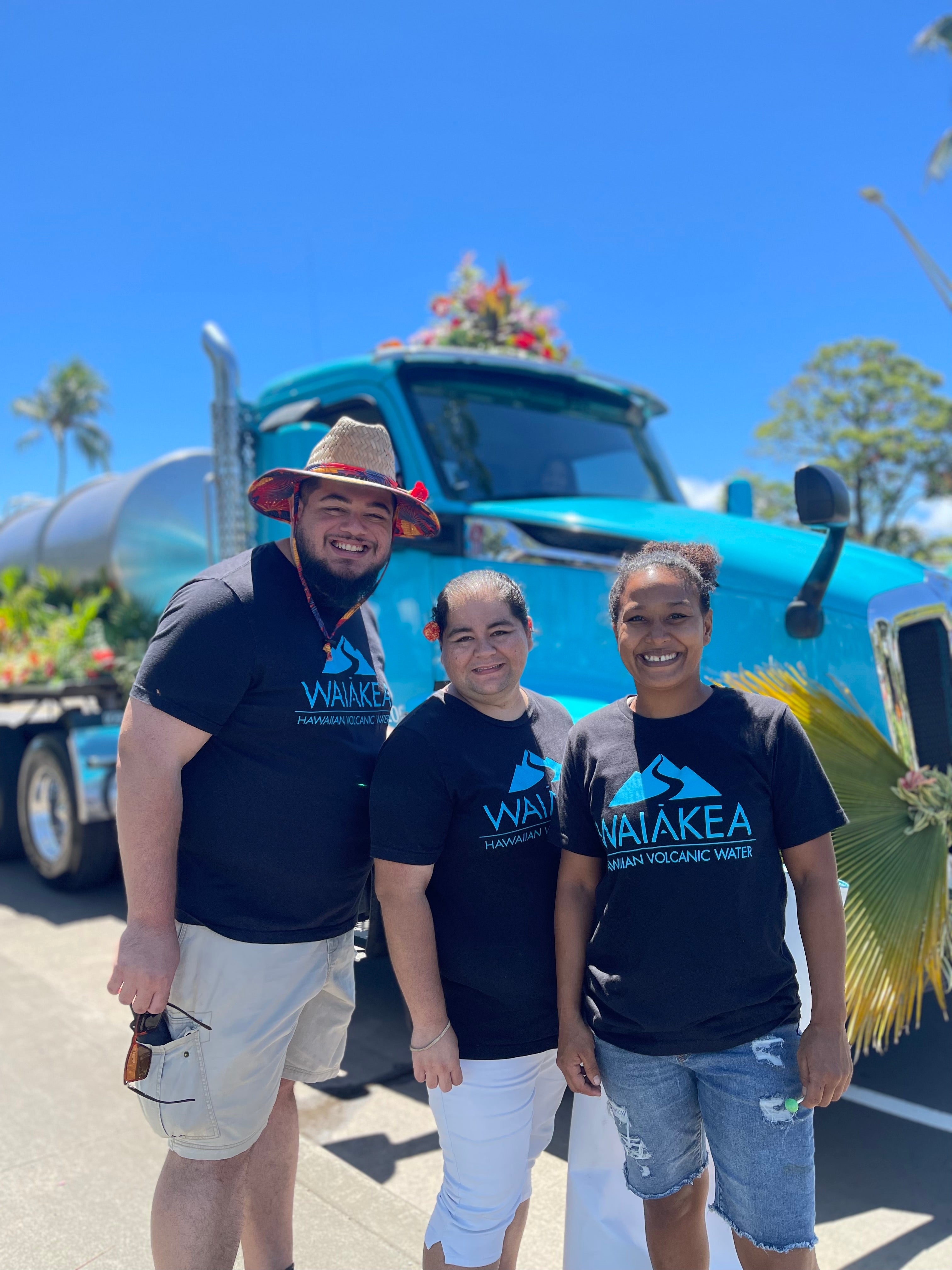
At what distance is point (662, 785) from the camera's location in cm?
190

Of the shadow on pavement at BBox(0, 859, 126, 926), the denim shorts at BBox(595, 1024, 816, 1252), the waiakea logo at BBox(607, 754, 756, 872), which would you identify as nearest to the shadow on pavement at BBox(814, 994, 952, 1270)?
the denim shorts at BBox(595, 1024, 816, 1252)

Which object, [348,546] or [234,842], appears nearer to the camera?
[234,842]

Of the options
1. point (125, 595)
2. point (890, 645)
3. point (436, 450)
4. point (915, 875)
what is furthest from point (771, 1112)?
point (125, 595)

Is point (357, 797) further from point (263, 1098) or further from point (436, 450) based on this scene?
point (436, 450)

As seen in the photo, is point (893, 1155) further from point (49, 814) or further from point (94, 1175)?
point (49, 814)

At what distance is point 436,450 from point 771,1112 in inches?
119

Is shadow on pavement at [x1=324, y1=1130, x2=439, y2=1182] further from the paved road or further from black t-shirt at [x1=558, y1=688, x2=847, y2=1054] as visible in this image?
black t-shirt at [x1=558, y1=688, x2=847, y2=1054]

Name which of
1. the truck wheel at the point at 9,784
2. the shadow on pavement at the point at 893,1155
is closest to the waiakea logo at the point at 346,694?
the shadow on pavement at the point at 893,1155

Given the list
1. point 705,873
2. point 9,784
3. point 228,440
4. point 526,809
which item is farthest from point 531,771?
point 9,784

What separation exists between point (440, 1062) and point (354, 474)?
133cm

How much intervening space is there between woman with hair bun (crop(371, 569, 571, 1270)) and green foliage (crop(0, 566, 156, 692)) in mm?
5030

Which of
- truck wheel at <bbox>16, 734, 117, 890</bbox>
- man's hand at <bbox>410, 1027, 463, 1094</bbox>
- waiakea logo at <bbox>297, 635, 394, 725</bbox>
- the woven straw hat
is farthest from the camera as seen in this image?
truck wheel at <bbox>16, 734, 117, 890</bbox>

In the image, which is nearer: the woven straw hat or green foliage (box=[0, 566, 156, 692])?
the woven straw hat

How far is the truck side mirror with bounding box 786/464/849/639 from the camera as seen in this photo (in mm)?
3053
